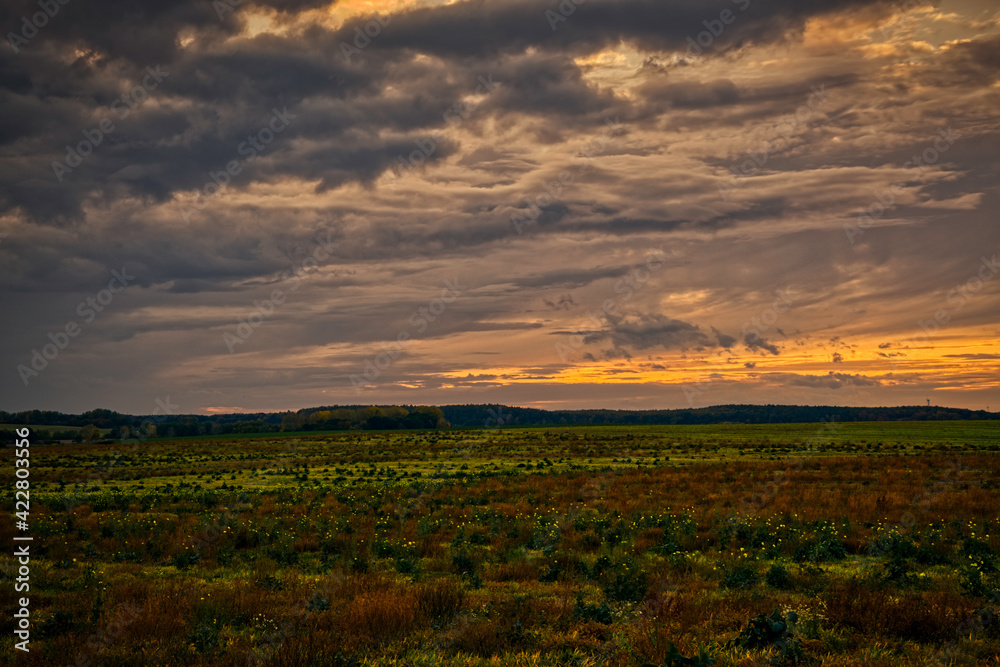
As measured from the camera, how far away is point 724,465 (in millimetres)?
41938

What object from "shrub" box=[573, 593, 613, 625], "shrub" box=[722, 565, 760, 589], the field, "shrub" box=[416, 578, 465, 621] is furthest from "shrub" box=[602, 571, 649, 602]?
"shrub" box=[416, 578, 465, 621]

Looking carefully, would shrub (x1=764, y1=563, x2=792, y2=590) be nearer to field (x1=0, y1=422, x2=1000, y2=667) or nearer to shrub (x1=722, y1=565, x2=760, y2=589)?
field (x1=0, y1=422, x2=1000, y2=667)

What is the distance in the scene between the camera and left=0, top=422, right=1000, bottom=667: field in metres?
8.23

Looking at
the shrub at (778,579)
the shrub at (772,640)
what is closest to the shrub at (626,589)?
the shrub at (778,579)

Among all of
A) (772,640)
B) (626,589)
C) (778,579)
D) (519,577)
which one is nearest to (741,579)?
(778,579)

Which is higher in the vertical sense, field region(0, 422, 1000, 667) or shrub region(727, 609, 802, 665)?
shrub region(727, 609, 802, 665)

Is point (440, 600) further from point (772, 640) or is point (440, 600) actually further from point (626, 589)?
point (772, 640)

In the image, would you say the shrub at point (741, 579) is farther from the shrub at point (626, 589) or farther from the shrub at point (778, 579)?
the shrub at point (626, 589)

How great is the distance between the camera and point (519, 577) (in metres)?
12.9

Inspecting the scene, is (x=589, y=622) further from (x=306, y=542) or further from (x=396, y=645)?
(x=306, y=542)

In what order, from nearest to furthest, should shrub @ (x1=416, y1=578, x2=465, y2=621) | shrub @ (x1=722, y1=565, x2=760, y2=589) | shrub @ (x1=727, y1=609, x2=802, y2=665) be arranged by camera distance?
shrub @ (x1=727, y1=609, x2=802, y2=665) < shrub @ (x1=416, y1=578, x2=465, y2=621) < shrub @ (x1=722, y1=565, x2=760, y2=589)

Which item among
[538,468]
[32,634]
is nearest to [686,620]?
[32,634]

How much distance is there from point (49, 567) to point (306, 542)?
565cm

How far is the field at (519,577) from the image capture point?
324 inches
